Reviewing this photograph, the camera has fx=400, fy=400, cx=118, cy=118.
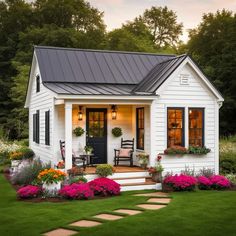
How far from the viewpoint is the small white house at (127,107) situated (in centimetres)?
1436

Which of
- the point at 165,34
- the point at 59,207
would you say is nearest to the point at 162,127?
the point at 59,207

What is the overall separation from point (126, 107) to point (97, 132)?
62.3 inches

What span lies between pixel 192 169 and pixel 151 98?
10.3 ft

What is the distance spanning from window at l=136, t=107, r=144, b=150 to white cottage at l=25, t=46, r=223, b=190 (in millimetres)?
35

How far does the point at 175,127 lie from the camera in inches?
584

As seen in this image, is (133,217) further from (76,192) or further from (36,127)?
(36,127)

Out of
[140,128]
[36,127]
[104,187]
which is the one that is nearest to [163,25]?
[36,127]

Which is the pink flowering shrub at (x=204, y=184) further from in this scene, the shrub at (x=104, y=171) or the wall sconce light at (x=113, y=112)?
the wall sconce light at (x=113, y=112)

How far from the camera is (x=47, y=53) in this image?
17.1m

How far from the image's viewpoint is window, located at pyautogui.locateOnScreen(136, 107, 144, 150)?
15750 millimetres

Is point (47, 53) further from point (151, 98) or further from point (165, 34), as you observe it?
point (165, 34)

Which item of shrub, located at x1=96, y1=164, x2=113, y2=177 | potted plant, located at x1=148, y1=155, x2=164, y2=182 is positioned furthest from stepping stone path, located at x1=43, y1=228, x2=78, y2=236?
potted plant, located at x1=148, y1=155, x2=164, y2=182

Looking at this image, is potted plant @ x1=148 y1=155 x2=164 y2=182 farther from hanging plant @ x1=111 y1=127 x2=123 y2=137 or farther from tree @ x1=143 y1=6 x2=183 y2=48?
tree @ x1=143 y1=6 x2=183 y2=48

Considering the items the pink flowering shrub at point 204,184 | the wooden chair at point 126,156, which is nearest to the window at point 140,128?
the wooden chair at point 126,156
